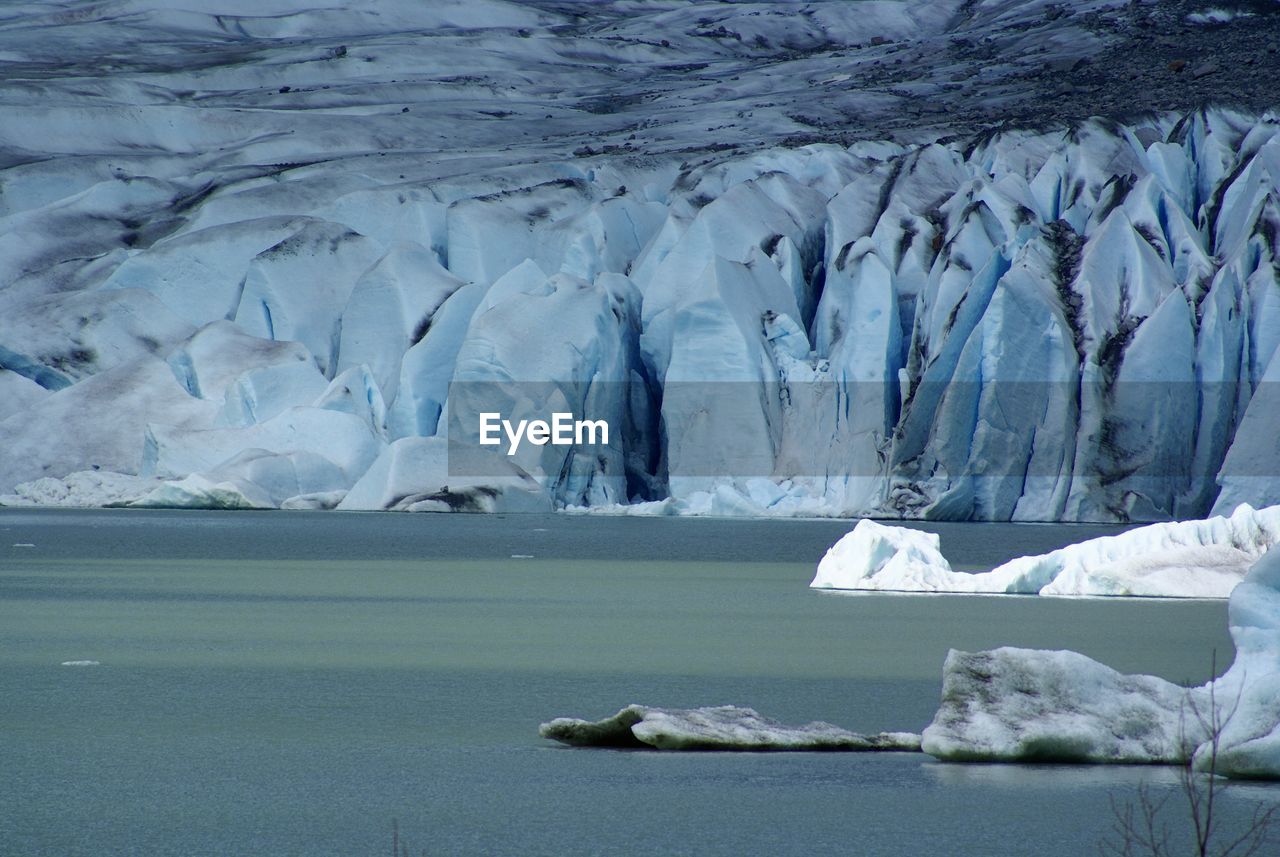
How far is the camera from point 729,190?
30484 millimetres

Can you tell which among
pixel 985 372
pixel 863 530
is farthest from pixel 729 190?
pixel 863 530

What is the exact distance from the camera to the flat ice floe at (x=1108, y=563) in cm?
1315

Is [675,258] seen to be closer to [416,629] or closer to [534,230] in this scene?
[534,230]

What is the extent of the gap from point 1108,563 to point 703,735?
825cm

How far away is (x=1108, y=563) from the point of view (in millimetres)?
13398

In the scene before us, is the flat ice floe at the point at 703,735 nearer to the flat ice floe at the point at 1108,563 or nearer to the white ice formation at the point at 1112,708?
the white ice formation at the point at 1112,708

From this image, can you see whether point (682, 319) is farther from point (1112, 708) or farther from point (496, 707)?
point (1112, 708)

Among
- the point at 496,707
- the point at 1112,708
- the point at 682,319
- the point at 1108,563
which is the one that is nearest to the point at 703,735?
the point at 496,707

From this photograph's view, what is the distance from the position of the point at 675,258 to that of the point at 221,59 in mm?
27914

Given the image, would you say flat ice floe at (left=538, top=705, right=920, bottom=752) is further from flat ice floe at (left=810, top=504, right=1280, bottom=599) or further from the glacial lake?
flat ice floe at (left=810, top=504, right=1280, bottom=599)

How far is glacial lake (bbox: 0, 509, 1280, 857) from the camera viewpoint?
454cm

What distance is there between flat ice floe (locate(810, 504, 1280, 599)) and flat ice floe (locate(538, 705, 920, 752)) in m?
7.67

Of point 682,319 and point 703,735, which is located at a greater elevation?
point 703,735

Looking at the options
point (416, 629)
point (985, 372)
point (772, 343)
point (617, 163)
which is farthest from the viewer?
point (617, 163)
